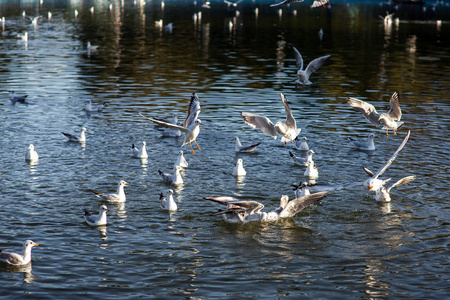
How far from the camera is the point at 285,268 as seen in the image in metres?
12.9

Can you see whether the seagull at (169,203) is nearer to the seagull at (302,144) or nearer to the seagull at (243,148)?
the seagull at (243,148)

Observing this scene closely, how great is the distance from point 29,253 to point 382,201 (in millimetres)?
10202

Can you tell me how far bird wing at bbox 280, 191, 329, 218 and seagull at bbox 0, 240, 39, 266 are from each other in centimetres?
658

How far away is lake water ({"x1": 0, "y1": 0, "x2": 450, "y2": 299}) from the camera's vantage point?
40.8 ft

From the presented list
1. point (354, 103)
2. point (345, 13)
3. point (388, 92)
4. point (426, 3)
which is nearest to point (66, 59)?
point (388, 92)

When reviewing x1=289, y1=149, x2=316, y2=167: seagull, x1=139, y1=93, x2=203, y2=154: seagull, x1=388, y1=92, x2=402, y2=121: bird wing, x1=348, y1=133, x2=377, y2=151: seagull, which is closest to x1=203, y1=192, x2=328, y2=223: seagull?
x1=139, y1=93, x2=203, y2=154: seagull

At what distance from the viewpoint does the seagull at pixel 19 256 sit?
12.6 m

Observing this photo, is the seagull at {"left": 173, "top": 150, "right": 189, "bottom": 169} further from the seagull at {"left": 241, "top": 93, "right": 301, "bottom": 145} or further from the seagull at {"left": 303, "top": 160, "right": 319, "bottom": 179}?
the seagull at {"left": 303, "top": 160, "right": 319, "bottom": 179}

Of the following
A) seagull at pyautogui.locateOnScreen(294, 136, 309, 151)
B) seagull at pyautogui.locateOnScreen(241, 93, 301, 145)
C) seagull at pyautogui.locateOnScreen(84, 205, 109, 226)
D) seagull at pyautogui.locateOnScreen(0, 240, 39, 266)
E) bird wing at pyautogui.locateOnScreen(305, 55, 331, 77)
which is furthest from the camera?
Result: bird wing at pyautogui.locateOnScreen(305, 55, 331, 77)

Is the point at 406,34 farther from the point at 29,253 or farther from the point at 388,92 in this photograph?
the point at 29,253

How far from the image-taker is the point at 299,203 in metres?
15.3

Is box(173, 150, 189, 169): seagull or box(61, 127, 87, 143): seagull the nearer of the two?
box(173, 150, 189, 169): seagull

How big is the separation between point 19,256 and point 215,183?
749cm

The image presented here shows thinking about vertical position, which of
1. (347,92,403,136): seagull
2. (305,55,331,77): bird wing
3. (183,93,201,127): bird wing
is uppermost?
(305,55,331,77): bird wing
